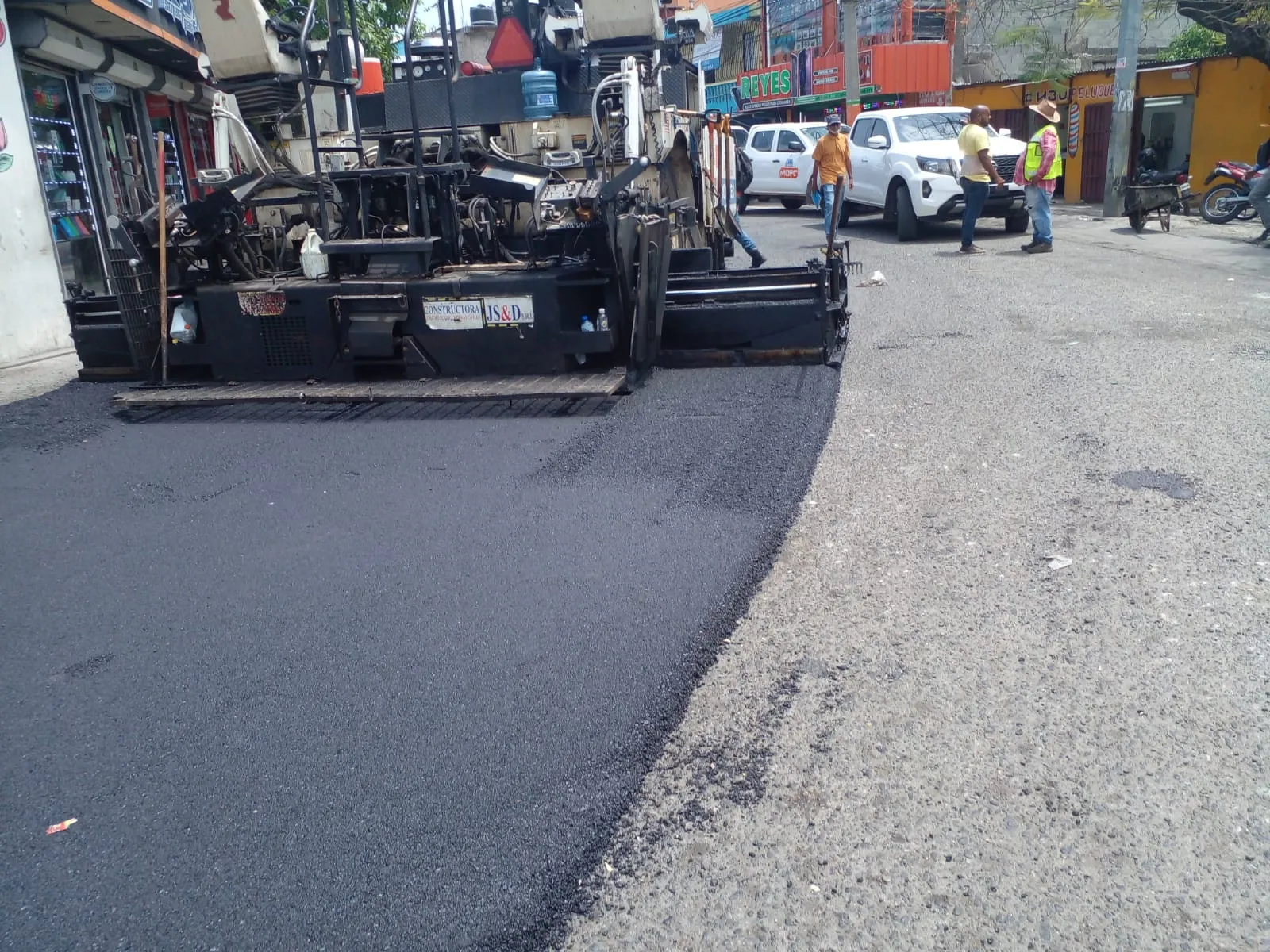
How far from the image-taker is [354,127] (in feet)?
24.8

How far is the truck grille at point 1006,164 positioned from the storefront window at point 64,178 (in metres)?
12.2

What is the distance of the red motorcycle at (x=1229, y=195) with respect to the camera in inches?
644

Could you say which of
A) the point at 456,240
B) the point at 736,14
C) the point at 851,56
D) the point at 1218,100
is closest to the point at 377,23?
the point at 456,240

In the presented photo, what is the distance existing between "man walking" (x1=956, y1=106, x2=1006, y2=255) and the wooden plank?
866 centimetres

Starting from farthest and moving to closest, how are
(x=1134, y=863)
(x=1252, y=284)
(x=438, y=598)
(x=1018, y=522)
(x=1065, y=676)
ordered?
(x=1252, y=284), (x=1018, y=522), (x=438, y=598), (x=1065, y=676), (x=1134, y=863)

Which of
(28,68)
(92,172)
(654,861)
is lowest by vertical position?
(654,861)

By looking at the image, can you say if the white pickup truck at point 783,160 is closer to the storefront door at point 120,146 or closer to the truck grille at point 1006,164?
the truck grille at point 1006,164

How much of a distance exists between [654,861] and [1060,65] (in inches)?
1257

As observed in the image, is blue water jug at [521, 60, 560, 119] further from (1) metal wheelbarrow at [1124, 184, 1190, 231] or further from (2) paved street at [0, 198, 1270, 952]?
(1) metal wheelbarrow at [1124, 184, 1190, 231]

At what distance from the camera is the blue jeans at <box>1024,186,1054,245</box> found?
13.8 metres

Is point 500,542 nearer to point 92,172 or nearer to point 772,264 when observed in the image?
point 772,264

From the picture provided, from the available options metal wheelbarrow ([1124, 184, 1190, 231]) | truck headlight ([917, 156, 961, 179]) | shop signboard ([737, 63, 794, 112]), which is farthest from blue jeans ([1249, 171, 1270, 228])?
shop signboard ([737, 63, 794, 112])

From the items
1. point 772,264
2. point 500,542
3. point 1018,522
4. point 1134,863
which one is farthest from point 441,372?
point 772,264

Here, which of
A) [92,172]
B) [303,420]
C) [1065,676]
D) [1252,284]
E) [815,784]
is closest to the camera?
[815,784]
